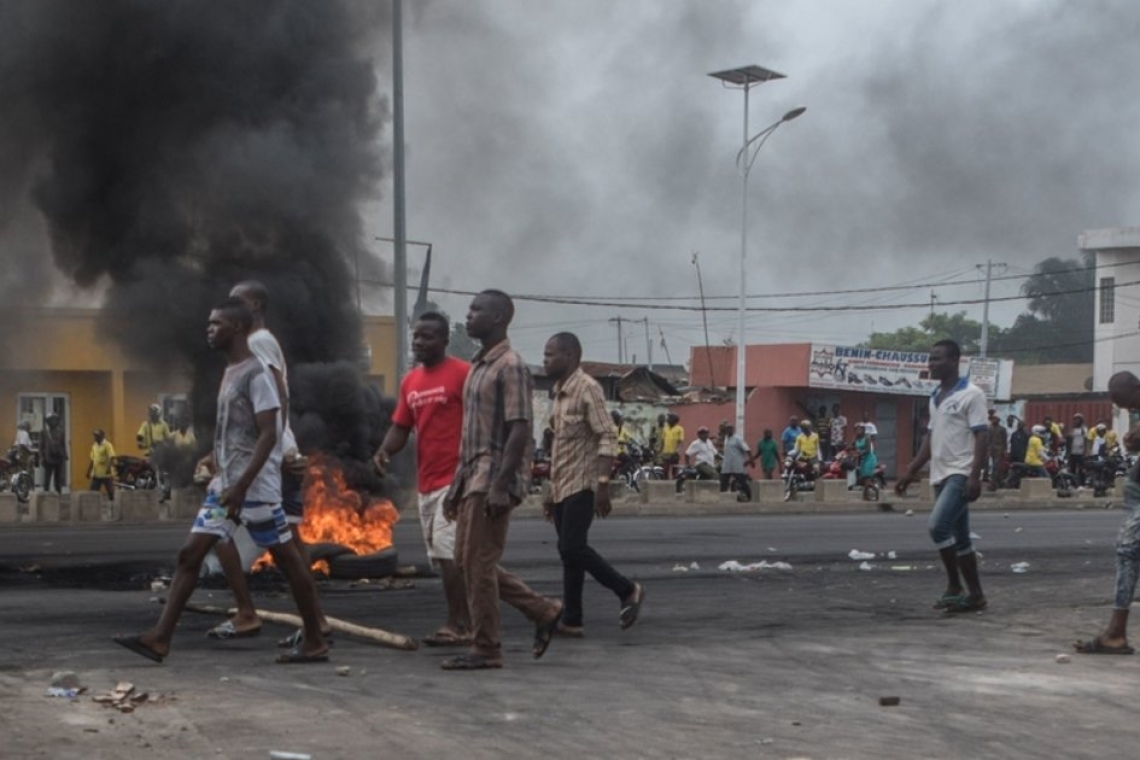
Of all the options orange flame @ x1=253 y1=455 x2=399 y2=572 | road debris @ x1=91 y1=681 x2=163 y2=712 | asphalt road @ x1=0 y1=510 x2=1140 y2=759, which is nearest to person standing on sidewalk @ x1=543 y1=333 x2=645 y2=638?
asphalt road @ x1=0 y1=510 x2=1140 y2=759

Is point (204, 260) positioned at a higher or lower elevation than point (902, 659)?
higher

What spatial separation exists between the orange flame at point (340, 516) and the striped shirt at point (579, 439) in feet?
12.3

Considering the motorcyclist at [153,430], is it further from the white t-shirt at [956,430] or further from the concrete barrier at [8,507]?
the white t-shirt at [956,430]

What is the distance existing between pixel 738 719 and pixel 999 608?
15.2 feet

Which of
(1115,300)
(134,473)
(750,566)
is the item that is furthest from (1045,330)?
(750,566)

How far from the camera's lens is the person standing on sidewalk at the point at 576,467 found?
868cm

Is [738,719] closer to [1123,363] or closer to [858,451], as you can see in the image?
[858,451]

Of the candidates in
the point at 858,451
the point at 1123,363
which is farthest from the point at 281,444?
the point at 1123,363

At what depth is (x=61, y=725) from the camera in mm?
5809

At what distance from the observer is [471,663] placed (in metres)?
7.30

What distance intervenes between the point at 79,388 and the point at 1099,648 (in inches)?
1105

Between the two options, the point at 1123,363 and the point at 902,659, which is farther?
the point at 1123,363

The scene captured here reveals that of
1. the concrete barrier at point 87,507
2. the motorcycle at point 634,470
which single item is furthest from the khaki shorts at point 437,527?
the motorcycle at point 634,470

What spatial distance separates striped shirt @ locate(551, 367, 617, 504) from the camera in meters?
8.68
